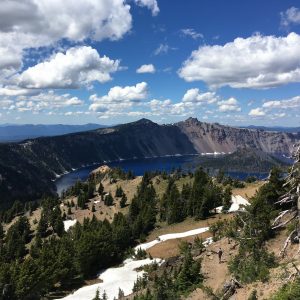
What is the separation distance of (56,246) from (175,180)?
289ft

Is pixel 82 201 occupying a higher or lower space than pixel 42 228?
higher

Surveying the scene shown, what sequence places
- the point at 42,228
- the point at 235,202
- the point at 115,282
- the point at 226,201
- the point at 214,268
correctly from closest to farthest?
1. the point at 214,268
2. the point at 115,282
3. the point at 226,201
4. the point at 235,202
5. the point at 42,228

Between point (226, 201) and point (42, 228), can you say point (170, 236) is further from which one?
point (42, 228)

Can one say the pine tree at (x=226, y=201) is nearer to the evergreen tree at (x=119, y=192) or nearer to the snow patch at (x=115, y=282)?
the snow patch at (x=115, y=282)

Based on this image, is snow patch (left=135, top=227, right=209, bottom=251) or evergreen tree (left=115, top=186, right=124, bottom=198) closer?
snow patch (left=135, top=227, right=209, bottom=251)

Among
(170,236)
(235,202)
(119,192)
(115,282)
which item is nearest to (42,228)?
(119,192)

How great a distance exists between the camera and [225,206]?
106812mm

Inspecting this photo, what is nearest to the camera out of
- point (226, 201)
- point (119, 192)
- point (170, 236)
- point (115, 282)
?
point (115, 282)

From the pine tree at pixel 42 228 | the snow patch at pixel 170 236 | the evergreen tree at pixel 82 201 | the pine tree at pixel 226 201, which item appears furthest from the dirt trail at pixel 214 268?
the evergreen tree at pixel 82 201

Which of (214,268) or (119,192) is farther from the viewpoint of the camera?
(119,192)

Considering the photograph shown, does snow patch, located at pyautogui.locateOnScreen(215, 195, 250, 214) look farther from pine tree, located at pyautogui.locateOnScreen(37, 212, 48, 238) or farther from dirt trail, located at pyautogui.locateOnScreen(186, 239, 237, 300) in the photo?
pine tree, located at pyautogui.locateOnScreen(37, 212, 48, 238)

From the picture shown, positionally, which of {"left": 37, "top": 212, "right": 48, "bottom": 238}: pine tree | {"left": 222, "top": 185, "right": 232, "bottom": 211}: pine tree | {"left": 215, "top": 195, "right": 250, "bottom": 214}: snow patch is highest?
{"left": 222, "top": 185, "right": 232, "bottom": 211}: pine tree

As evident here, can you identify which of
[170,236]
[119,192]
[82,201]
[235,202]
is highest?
[235,202]

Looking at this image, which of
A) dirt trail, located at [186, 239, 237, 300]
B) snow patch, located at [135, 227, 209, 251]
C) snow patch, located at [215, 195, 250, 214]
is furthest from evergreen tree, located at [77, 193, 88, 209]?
dirt trail, located at [186, 239, 237, 300]
